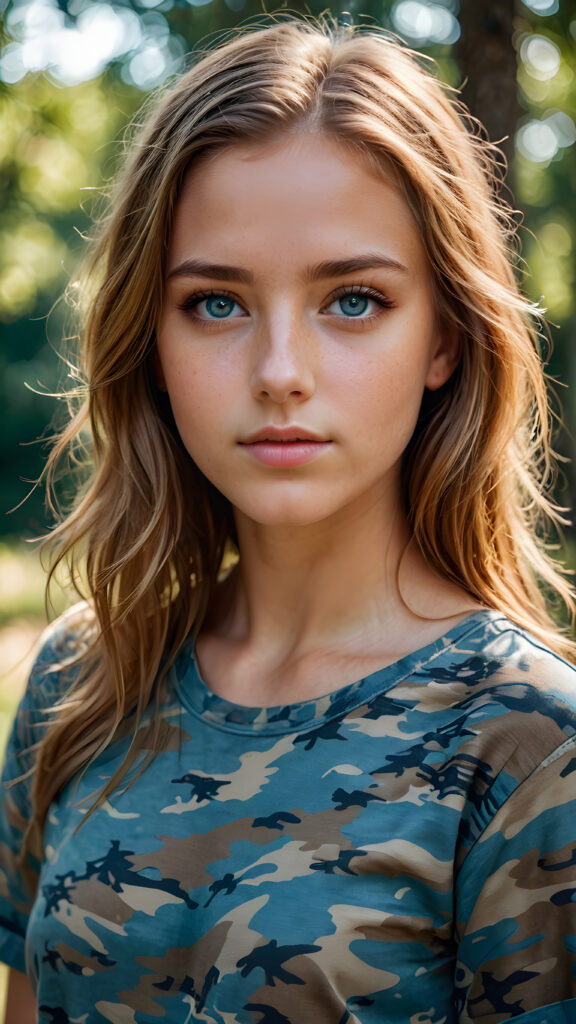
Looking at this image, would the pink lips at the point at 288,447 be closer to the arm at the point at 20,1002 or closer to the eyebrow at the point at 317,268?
the eyebrow at the point at 317,268

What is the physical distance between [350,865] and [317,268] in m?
0.83

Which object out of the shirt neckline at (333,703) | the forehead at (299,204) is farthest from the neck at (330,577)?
the forehead at (299,204)

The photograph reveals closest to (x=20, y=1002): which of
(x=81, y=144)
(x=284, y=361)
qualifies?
(x=284, y=361)

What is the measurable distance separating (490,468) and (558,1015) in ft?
2.66

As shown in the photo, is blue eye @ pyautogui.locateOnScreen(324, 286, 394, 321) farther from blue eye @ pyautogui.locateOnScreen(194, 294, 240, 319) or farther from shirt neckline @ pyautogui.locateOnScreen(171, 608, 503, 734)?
shirt neckline @ pyautogui.locateOnScreen(171, 608, 503, 734)

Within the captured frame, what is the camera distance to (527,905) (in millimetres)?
1190

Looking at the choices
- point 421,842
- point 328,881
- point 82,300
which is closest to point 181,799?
point 328,881

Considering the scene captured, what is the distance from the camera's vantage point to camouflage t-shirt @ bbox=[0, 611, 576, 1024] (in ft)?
3.95

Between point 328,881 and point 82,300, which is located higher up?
point 82,300

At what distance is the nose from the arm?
126cm

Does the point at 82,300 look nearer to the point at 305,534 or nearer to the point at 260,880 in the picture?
the point at 305,534

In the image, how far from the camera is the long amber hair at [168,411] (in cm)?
143

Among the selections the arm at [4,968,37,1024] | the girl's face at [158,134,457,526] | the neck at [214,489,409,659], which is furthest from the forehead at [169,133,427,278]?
the arm at [4,968,37,1024]

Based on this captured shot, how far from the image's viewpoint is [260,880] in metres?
1.30
